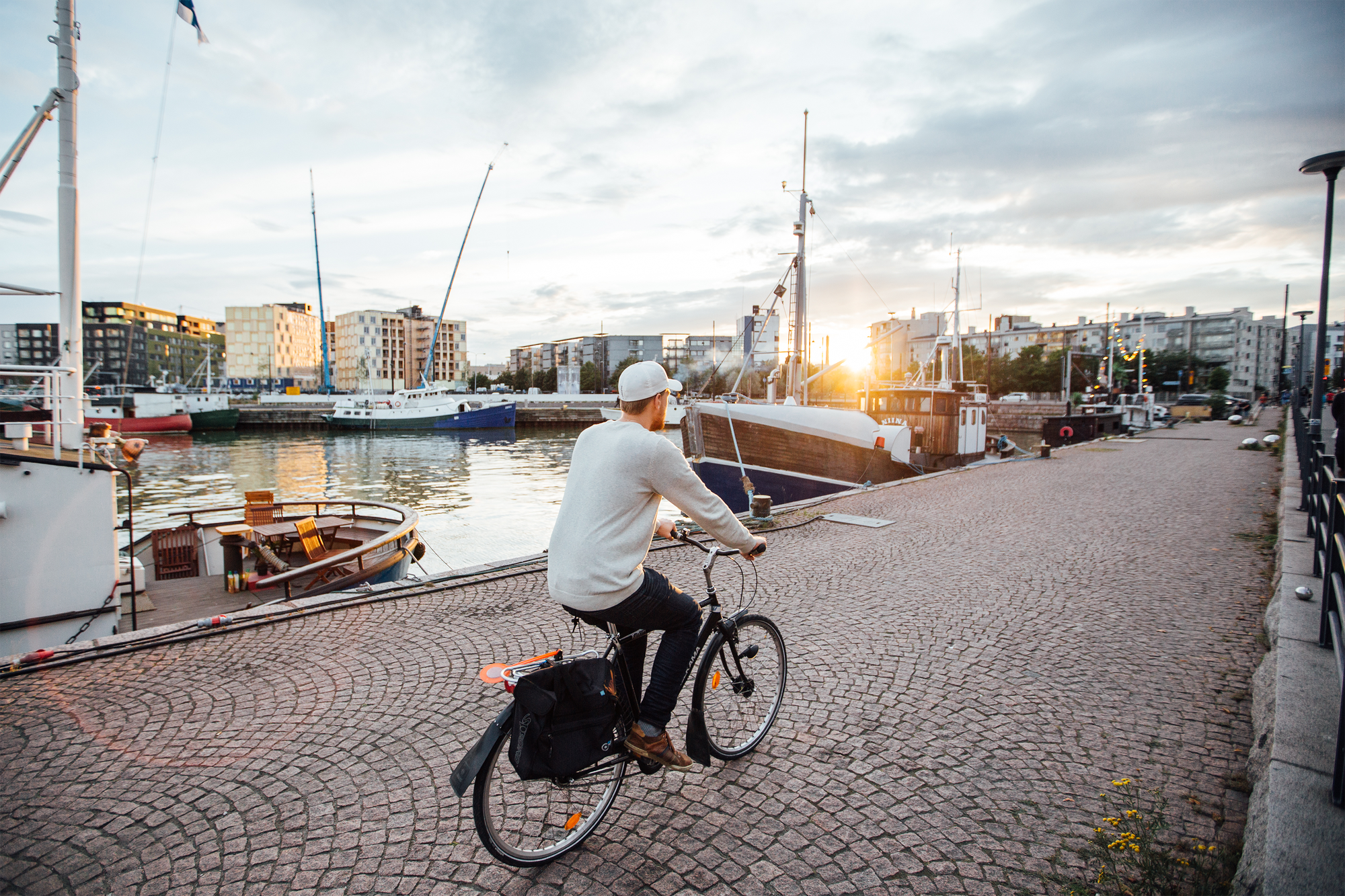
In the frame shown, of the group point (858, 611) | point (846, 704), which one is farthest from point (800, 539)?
point (846, 704)

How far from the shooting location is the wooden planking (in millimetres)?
17516

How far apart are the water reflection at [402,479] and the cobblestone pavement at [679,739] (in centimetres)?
909

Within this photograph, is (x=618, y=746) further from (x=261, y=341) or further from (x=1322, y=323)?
(x=261, y=341)

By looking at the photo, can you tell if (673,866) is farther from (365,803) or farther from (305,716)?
(305,716)

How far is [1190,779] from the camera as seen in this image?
3.23 meters

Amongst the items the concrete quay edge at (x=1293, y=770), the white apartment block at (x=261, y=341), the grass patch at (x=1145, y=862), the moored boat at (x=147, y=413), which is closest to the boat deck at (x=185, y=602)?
the grass patch at (x=1145, y=862)

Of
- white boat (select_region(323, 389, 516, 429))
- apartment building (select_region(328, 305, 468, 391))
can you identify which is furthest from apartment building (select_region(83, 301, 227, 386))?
white boat (select_region(323, 389, 516, 429))

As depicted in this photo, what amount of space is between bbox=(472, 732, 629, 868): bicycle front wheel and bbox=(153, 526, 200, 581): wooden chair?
896 centimetres

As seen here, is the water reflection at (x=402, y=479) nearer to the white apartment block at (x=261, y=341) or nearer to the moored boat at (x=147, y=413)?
the moored boat at (x=147, y=413)

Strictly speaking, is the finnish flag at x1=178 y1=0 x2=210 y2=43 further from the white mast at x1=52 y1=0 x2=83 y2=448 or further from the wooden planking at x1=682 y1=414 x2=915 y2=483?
the wooden planking at x1=682 y1=414 x2=915 y2=483

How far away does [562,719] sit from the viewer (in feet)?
8.40

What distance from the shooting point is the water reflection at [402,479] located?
1836 centimetres

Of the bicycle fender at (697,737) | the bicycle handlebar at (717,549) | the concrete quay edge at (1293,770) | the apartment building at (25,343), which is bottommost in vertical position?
the bicycle fender at (697,737)

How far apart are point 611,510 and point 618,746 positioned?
1.09 meters
